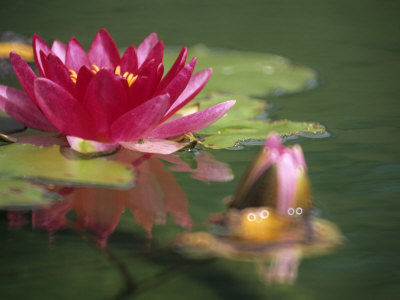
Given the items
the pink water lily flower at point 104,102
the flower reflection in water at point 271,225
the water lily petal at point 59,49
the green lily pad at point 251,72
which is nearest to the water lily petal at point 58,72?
the pink water lily flower at point 104,102

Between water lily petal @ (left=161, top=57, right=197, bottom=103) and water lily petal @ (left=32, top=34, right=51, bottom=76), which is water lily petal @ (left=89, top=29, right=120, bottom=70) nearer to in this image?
water lily petal @ (left=32, top=34, right=51, bottom=76)

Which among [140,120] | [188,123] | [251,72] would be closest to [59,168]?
[140,120]

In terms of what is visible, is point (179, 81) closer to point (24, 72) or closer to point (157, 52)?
point (157, 52)

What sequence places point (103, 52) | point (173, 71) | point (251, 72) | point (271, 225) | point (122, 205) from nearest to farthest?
1. point (271, 225)
2. point (122, 205)
3. point (173, 71)
4. point (103, 52)
5. point (251, 72)

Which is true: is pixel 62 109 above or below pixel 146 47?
below

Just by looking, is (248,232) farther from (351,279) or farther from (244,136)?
(244,136)

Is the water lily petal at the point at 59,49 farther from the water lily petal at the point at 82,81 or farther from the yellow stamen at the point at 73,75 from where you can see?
the water lily petal at the point at 82,81

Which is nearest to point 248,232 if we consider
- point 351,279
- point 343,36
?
point 351,279
